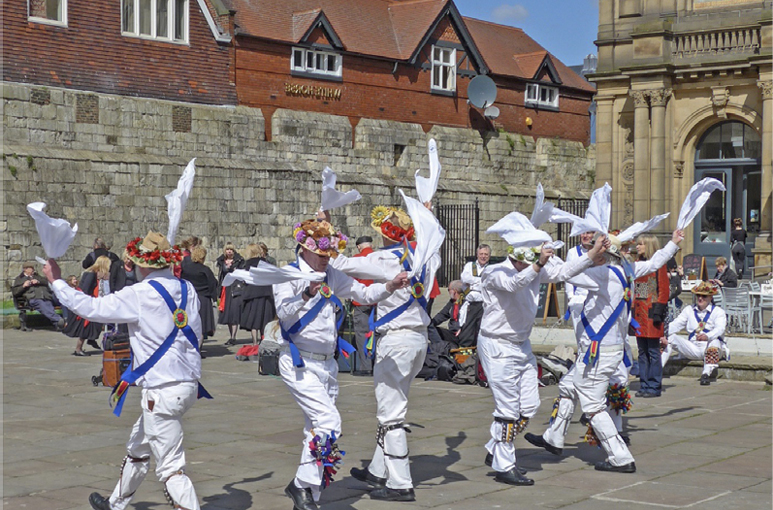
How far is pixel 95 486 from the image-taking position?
7402 millimetres

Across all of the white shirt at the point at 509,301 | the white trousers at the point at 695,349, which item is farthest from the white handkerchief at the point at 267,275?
the white trousers at the point at 695,349

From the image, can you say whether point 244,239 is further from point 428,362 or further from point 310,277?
point 310,277

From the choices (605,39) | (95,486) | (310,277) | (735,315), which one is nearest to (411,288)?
(310,277)

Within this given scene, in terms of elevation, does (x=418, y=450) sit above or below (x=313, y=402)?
below

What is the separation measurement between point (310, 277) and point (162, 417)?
1223mm

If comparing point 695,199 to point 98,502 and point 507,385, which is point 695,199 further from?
point 98,502

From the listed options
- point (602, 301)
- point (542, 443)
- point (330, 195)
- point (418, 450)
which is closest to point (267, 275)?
point (330, 195)

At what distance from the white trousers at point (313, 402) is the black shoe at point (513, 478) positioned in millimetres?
1486

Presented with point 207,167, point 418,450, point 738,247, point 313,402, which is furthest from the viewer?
point 207,167

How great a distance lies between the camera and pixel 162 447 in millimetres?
6145

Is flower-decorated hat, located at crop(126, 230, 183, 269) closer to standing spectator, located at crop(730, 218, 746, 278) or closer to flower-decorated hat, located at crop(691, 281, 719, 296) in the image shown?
flower-decorated hat, located at crop(691, 281, 719, 296)

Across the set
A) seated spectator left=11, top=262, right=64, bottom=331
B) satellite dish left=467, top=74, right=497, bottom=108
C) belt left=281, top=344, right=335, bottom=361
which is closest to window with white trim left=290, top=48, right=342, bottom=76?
satellite dish left=467, top=74, right=497, bottom=108

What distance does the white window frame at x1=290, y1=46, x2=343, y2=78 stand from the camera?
99.3ft

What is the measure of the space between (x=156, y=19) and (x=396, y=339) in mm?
21650
